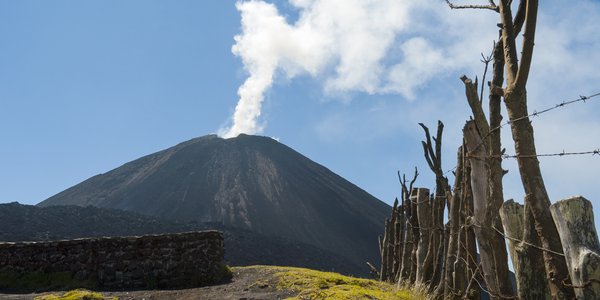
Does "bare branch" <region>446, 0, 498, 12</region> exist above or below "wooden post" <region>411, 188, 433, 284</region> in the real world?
Result: above

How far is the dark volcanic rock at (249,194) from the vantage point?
9575 centimetres

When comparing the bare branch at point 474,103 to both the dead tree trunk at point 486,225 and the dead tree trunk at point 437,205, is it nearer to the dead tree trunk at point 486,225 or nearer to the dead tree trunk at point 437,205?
the dead tree trunk at point 486,225

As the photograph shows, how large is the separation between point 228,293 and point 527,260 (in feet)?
23.6

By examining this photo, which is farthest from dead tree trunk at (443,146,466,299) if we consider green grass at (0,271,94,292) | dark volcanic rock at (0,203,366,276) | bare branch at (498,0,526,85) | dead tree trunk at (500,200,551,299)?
dark volcanic rock at (0,203,366,276)

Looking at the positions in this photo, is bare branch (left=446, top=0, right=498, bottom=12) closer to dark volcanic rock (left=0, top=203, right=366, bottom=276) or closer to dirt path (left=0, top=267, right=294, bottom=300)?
dirt path (left=0, top=267, right=294, bottom=300)

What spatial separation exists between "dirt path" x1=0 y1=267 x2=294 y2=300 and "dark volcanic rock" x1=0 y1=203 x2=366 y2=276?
116ft

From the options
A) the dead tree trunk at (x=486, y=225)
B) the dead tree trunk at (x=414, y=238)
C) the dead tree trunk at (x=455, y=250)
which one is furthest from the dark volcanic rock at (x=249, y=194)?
the dead tree trunk at (x=486, y=225)

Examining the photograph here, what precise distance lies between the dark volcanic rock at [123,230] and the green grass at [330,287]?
3652 cm

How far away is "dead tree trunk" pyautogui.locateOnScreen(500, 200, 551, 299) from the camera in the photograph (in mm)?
5445

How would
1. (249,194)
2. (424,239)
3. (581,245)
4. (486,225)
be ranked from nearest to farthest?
(581,245) → (486,225) → (424,239) → (249,194)

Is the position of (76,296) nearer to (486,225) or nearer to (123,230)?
(486,225)

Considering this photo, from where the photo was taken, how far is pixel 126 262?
13609 mm

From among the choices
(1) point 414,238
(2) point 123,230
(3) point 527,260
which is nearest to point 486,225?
(3) point 527,260

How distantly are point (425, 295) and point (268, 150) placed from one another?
397 ft
